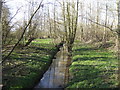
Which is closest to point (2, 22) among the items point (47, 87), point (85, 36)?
point (47, 87)

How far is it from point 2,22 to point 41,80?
5664 millimetres

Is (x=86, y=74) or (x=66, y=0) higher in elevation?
(x=66, y=0)

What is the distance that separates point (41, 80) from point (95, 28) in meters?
26.0

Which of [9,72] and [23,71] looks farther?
[23,71]

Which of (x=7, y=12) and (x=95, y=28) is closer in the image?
(x=7, y=12)

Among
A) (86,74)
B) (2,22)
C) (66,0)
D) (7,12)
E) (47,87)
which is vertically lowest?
(47,87)

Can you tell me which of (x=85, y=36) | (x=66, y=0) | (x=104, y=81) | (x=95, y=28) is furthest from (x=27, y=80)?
(x=85, y=36)

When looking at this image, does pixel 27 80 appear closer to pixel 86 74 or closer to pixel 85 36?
pixel 86 74

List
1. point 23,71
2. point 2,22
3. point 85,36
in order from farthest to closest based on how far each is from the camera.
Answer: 1. point 85,36
2. point 23,71
3. point 2,22

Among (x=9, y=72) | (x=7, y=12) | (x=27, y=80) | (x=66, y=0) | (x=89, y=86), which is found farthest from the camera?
(x=66, y=0)

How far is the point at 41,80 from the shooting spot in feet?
33.6

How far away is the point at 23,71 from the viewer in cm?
996

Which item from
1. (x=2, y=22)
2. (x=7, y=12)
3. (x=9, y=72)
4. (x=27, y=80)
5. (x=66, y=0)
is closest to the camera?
(x=2, y=22)

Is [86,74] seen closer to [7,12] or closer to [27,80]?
[27,80]
